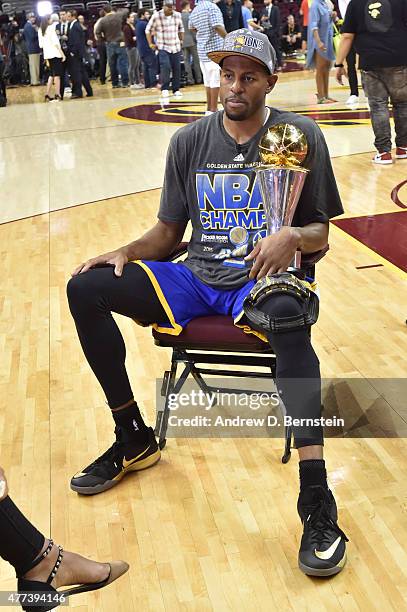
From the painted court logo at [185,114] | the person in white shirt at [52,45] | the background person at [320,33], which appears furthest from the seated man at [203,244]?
the person in white shirt at [52,45]

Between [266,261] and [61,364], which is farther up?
[266,261]

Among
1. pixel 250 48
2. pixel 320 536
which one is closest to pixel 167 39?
pixel 250 48

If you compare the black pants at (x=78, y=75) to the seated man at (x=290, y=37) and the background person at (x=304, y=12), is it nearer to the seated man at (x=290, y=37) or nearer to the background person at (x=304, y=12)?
the background person at (x=304, y=12)

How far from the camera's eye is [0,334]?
4.05 meters

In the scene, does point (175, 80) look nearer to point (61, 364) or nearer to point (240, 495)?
point (61, 364)

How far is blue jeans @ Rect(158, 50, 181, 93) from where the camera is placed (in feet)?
45.0

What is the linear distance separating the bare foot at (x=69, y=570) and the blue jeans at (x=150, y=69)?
14.6 m

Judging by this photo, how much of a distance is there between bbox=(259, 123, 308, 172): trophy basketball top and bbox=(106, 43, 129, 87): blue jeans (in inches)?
592

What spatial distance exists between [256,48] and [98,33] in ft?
50.0

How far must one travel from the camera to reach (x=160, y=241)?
2891 mm

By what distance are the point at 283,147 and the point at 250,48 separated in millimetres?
366

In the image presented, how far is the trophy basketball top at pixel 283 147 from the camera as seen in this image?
2465 millimetres

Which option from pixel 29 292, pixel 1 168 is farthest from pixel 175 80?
Answer: pixel 29 292

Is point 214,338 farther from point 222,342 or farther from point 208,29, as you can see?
point 208,29
